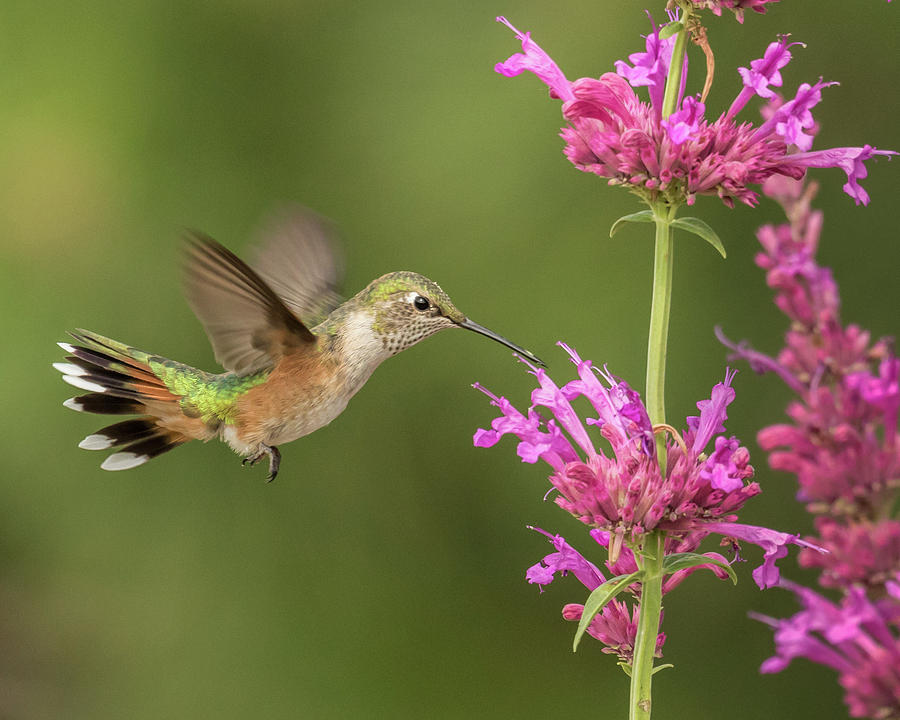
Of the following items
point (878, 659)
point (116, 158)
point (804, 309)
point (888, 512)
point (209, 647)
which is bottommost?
point (878, 659)

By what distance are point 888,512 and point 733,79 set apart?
4377mm

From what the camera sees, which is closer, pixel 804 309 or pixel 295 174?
pixel 804 309

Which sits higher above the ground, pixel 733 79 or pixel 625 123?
pixel 733 79

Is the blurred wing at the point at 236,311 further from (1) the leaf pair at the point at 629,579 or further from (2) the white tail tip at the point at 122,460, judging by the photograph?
(1) the leaf pair at the point at 629,579

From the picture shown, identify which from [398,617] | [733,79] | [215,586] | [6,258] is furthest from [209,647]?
[733,79]

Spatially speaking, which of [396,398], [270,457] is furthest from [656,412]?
[396,398]

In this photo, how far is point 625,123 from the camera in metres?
2.38

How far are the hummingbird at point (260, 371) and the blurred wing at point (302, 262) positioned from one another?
1 cm

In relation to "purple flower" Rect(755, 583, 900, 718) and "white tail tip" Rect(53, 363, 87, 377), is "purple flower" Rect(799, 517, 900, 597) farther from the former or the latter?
"white tail tip" Rect(53, 363, 87, 377)

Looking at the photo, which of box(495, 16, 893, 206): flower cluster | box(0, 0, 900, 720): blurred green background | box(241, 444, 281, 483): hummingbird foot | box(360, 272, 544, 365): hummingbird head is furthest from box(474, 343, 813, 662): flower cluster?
box(0, 0, 900, 720): blurred green background

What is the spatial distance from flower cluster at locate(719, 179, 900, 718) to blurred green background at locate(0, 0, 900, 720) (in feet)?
12.6

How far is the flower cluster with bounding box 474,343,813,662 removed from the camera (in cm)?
223

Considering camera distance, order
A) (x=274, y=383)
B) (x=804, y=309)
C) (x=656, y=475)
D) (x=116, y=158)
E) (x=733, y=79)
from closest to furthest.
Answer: (x=804, y=309) < (x=656, y=475) < (x=274, y=383) < (x=733, y=79) < (x=116, y=158)

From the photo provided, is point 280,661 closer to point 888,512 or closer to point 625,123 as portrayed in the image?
point 625,123
